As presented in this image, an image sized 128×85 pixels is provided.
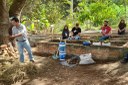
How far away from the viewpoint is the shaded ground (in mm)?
7560

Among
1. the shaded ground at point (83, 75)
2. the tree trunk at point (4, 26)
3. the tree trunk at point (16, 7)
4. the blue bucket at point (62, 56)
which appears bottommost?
the shaded ground at point (83, 75)

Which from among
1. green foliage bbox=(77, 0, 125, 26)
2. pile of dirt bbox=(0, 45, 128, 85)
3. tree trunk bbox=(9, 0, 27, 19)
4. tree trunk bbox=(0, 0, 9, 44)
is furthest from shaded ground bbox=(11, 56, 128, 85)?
green foliage bbox=(77, 0, 125, 26)

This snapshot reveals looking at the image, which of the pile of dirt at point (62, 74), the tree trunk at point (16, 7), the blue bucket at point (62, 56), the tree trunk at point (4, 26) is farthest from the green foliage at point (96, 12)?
the pile of dirt at point (62, 74)

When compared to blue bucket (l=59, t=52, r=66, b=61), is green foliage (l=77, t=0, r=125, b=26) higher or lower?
higher

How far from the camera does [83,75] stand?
27.2ft

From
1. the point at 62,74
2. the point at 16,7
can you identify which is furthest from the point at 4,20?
the point at 62,74

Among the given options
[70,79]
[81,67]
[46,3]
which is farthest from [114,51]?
[46,3]

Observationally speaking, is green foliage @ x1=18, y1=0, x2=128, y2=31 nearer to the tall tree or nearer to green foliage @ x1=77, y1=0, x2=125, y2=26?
green foliage @ x1=77, y1=0, x2=125, y2=26

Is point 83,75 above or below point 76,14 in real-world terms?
below

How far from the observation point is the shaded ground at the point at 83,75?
756 cm

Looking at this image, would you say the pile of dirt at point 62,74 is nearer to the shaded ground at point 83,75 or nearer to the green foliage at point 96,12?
the shaded ground at point 83,75

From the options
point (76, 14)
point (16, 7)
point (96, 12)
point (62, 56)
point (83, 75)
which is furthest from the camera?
point (76, 14)

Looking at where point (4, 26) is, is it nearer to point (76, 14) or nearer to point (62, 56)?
point (62, 56)

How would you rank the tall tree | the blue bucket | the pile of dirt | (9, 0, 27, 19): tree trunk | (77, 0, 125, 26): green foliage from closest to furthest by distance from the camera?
the pile of dirt → the blue bucket → the tall tree → (9, 0, 27, 19): tree trunk → (77, 0, 125, 26): green foliage
